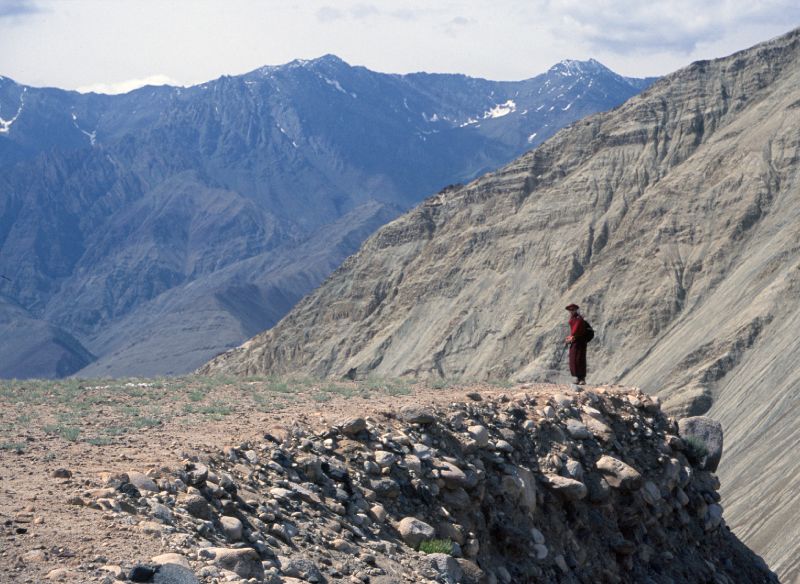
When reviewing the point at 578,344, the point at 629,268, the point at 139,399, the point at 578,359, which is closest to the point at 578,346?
the point at 578,344

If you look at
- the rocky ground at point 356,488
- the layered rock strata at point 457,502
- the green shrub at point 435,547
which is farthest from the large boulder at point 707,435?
the green shrub at point 435,547

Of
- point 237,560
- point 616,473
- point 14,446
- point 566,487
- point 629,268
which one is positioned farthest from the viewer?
point 629,268

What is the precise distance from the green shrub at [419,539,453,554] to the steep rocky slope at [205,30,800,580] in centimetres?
3402

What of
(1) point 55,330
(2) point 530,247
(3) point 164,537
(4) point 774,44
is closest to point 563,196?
(2) point 530,247

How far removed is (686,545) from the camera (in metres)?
14.1

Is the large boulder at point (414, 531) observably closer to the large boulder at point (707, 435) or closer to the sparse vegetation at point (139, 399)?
the sparse vegetation at point (139, 399)

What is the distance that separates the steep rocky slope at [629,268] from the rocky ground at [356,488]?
2979cm

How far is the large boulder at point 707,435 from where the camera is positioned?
1527cm

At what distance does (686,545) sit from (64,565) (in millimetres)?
9340

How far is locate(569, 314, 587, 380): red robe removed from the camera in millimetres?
15453

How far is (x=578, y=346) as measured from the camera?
51.0 ft

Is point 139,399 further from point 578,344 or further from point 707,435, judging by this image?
point 707,435

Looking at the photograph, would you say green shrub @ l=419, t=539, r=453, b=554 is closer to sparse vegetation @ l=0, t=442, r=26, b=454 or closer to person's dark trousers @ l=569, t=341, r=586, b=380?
sparse vegetation @ l=0, t=442, r=26, b=454

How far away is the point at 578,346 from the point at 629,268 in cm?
5364
